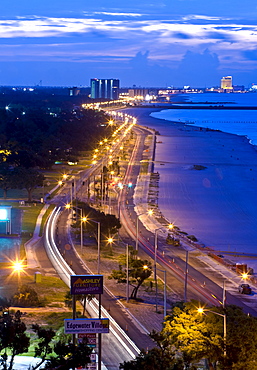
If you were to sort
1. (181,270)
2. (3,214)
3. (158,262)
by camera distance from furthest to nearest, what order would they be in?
(3,214), (158,262), (181,270)

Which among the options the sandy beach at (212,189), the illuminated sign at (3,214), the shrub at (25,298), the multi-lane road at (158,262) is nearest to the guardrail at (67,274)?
the multi-lane road at (158,262)

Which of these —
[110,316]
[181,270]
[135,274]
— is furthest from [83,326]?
[181,270]

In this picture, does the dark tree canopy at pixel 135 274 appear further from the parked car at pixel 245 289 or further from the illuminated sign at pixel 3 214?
the illuminated sign at pixel 3 214

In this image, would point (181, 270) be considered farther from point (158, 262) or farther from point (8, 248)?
point (8, 248)

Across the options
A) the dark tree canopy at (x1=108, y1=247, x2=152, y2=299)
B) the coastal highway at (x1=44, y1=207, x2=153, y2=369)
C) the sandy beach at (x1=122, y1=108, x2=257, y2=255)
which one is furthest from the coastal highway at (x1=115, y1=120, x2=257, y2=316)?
the coastal highway at (x1=44, y1=207, x2=153, y2=369)

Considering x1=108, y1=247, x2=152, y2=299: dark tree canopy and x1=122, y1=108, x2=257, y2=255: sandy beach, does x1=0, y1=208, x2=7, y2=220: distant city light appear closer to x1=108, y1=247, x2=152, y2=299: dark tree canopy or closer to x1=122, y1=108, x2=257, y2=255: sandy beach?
x1=108, y1=247, x2=152, y2=299: dark tree canopy

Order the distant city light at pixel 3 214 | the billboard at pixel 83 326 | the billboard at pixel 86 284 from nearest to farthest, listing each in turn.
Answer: the billboard at pixel 83 326
the billboard at pixel 86 284
the distant city light at pixel 3 214
